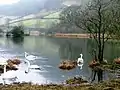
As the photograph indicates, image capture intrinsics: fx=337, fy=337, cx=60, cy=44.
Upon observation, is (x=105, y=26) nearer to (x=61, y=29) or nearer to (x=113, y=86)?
(x=113, y=86)

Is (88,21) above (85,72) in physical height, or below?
above

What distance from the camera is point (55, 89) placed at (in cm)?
2033

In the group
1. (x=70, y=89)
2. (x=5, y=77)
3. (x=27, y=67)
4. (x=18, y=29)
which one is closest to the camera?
(x=70, y=89)

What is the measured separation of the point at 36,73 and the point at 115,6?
15.1 metres

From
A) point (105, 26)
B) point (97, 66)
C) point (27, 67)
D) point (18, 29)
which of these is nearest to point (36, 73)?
point (27, 67)

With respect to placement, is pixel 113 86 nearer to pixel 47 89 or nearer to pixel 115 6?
pixel 47 89

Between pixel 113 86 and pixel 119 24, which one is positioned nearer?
pixel 113 86

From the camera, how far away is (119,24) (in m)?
29.9

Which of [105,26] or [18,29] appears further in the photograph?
[18,29]

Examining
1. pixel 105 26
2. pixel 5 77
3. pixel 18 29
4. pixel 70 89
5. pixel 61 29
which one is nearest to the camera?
pixel 70 89

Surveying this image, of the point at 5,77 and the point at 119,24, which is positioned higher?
the point at 119,24

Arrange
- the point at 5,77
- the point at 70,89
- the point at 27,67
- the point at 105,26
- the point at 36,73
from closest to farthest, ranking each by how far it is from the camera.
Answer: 1. the point at 70,89
2. the point at 5,77
3. the point at 36,73
4. the point at 27,67
5. the point at 105,26

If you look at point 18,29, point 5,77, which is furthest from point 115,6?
point 18,29

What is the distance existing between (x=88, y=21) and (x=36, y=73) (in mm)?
14495
